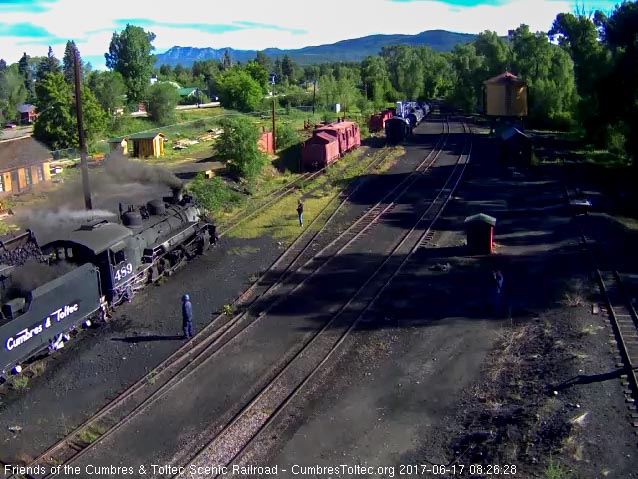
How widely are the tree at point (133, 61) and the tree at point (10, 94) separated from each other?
13.6 meters

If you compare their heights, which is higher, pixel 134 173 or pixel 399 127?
pixel 399 127

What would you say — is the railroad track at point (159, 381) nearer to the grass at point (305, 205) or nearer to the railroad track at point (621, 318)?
the grass at point (305, 205)

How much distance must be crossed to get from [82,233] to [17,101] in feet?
274

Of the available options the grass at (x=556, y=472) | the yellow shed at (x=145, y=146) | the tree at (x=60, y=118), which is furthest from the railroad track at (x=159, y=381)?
the tree at (x=60, y=118)

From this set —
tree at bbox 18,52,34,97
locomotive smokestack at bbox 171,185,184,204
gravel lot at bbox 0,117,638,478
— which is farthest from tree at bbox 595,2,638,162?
tree at bbox 18,52,34,97

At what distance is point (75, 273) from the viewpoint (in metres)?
14.2

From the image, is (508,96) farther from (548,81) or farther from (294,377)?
(294,377)

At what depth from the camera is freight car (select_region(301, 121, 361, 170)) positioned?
133 ft

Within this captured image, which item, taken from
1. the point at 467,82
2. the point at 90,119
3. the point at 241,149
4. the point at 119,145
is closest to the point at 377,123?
the point at 119,145

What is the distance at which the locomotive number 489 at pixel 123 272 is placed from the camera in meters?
16.2

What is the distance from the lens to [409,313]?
16.5 metres

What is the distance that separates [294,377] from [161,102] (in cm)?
6578

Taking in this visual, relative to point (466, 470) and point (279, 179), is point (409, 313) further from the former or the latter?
point (279, 179)

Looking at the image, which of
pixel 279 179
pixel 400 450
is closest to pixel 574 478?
pixel 400 450
